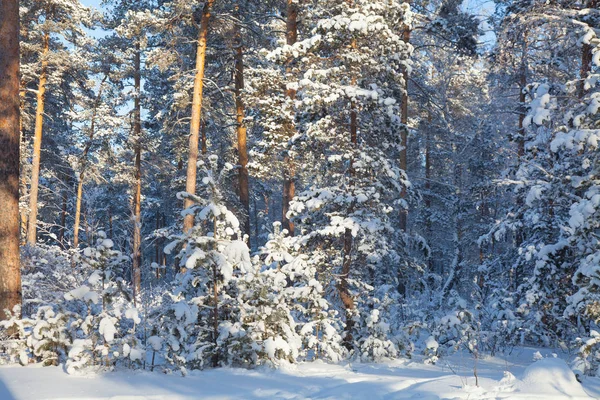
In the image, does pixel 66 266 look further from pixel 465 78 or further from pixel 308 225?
pixel 465 78

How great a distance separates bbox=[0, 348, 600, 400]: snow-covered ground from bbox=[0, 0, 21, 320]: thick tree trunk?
60.4 inches

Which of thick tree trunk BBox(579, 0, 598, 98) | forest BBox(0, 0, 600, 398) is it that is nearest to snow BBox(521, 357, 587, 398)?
forest BBox(0, 0, 600, 398)

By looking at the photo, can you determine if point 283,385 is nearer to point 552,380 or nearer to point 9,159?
point 552,380

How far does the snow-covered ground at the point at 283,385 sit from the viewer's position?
4.69m

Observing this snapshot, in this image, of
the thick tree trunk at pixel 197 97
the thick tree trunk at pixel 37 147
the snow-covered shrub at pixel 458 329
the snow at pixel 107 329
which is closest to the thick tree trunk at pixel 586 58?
the snow-covered shrub at pixel 458 329

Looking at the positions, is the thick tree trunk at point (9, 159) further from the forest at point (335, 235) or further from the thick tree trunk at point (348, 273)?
the thick tree trunk at point (348, 273)

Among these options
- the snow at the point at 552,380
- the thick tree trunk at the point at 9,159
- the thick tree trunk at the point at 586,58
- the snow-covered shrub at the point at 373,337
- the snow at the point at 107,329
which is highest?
the thick tree trunk at the point at 586,58

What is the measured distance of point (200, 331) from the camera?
22.6 feet

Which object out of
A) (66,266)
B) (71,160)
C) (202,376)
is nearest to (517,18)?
(202,376)

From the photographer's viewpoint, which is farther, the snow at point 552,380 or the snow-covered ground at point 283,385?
the snow-covered ground at point 283,385

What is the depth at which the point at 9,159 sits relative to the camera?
726cm

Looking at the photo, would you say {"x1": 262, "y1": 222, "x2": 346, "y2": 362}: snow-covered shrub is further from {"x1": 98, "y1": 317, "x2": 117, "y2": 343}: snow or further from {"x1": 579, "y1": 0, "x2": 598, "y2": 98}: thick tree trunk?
{"x1": 579, "y1": 0, "x2": 598, "y2": 98}: thick tree trunk

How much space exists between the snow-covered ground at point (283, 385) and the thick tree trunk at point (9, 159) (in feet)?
5.04

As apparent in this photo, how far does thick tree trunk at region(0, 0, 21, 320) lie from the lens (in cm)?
715
